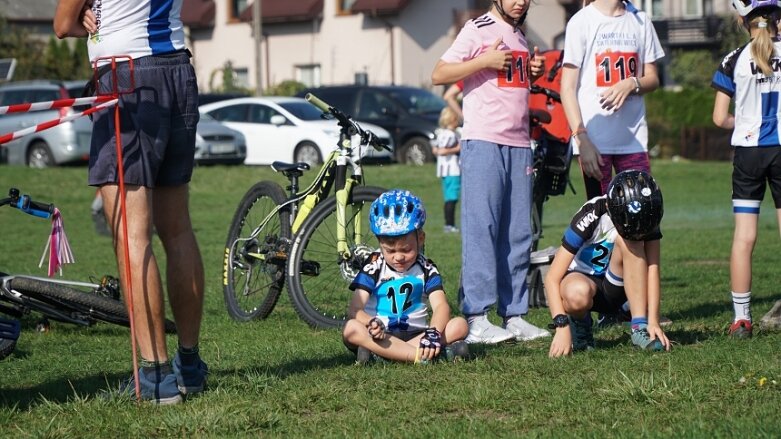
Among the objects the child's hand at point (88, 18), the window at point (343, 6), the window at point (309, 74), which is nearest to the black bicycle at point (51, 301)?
the child's hand at point (88, 18)

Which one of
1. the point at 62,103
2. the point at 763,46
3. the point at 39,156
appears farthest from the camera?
the point at 39,156

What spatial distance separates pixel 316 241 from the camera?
8016 mm

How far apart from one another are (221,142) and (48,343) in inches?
750

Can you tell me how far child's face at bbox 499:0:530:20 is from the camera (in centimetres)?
714

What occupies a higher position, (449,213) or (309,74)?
(309,74)

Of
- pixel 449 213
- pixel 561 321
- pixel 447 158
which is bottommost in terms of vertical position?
pixel 449 213

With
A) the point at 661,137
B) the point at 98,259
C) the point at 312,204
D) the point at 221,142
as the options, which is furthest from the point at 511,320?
the point at 661,137

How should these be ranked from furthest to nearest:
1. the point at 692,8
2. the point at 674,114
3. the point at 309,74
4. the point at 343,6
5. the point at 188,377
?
the point at 692,8
the point at 309,74
the point at 343,6
the point at 674,114
the point at 188,377

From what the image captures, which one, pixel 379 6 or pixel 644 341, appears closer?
pixel 644 341

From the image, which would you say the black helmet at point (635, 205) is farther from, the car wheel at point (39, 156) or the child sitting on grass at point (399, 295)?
the car wheel at point (39, 156)

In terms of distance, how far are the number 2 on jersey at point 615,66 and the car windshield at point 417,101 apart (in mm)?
19826

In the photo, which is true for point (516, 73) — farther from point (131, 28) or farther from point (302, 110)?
point (302, 110)

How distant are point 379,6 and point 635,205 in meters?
38.9

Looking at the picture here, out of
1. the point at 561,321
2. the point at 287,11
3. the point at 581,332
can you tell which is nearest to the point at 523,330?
the point at 581,332
